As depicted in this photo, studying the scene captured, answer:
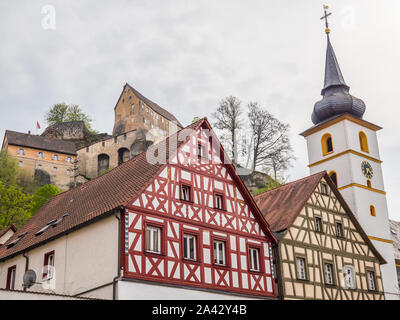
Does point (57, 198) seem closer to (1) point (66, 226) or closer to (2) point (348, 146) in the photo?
(1) point (66, 226)

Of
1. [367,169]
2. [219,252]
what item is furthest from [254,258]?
[367,169]

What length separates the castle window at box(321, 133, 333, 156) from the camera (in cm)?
4078

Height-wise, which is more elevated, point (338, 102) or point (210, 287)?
point (338, 102)

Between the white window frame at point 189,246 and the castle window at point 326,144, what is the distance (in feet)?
64.2

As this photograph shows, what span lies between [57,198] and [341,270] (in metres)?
14.4

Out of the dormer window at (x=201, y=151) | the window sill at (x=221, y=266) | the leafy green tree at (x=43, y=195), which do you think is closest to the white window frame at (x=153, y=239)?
the window sill at (x=221, y=266)

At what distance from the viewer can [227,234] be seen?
24.7 m

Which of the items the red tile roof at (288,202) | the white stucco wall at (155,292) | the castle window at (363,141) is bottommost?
the white stucco wall at (155,292)

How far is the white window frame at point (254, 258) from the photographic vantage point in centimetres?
2550

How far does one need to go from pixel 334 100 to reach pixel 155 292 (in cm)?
2499

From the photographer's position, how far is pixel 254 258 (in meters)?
25.8

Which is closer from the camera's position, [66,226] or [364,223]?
[66,226]

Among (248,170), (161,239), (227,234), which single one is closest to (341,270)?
(227,234)

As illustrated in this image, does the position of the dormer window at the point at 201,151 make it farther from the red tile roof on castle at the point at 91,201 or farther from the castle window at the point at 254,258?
the castle window at the point at 254,258
